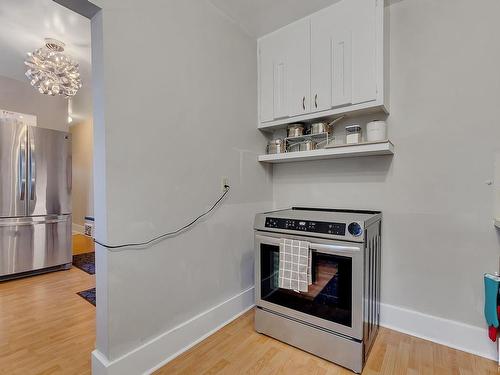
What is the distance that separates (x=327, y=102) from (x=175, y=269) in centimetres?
161

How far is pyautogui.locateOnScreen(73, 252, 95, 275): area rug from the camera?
3266 millimetres

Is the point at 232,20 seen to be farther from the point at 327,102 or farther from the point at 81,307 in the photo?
the point at 81,307

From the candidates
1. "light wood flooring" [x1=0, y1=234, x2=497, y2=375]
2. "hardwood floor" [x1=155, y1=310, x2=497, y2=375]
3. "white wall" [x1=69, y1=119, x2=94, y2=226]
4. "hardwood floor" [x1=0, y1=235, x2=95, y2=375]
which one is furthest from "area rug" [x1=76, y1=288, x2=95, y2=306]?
"white wall" [x1=69, y1=119, x2=94, y2=226]

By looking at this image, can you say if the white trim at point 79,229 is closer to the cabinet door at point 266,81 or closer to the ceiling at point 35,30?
the ceiling at point 35,30

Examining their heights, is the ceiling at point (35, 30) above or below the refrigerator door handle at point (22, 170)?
above

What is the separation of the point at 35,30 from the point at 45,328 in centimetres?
273

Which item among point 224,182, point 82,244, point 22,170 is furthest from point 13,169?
point 224,182

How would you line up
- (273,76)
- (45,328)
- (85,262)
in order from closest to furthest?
1. (45,328)
2. (273,76)
3. (85,262)

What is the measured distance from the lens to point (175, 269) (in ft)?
5.12

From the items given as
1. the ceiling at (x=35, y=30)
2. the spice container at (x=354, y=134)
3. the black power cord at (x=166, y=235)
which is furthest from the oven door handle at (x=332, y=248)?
the ceiling at (x=35, y=30)

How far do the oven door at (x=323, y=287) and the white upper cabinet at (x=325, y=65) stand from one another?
101 centimetres

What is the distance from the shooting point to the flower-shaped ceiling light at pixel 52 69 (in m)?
2.48

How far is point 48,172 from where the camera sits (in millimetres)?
3133

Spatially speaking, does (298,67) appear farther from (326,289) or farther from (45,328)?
(45,328)
